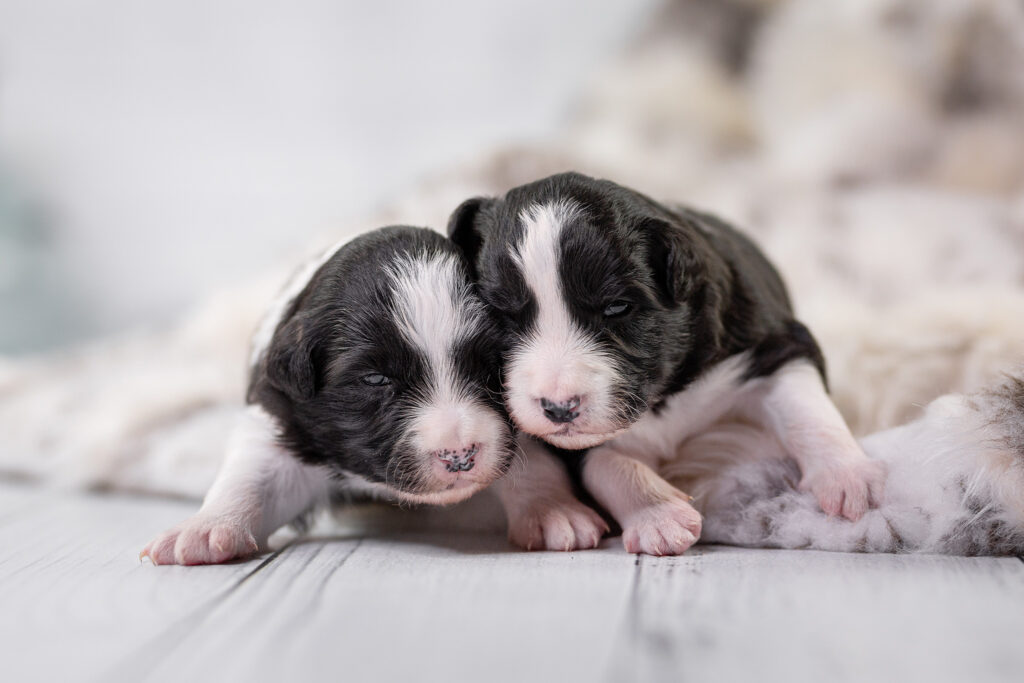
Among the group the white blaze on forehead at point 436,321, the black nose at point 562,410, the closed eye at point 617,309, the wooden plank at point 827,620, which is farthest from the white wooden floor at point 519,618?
the closed eye at point 617,309

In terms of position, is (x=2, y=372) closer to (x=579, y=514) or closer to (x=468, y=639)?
(x=579, y=514)

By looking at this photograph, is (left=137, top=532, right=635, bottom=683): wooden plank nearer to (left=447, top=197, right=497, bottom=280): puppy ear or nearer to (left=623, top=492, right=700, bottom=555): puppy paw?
(left=623, top=492, right=700, bottom=555): puppy paw

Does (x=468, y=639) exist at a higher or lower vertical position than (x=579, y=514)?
higher

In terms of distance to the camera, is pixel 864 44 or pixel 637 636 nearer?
pixel 637 636

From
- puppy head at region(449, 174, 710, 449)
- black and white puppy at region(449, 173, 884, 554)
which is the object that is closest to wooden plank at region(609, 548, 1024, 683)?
black and white puppy at region(449, 173, 884, 554)

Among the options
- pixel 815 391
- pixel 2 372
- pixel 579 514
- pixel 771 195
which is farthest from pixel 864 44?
pixel 2 372

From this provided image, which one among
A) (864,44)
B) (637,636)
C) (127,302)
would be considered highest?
(864,44)

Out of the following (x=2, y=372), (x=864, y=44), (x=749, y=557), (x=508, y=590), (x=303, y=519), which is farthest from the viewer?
(x=864, y=44)
